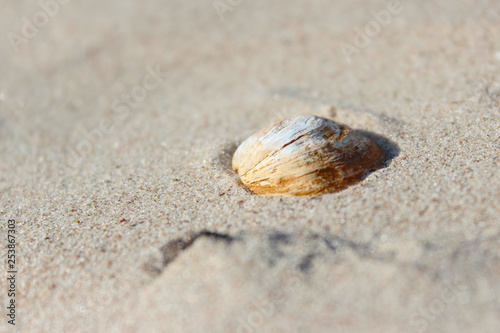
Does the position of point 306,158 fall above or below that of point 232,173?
above

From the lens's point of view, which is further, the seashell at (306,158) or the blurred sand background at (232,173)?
the seashell at (306,158)

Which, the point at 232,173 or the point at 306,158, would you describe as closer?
the point at 306,158

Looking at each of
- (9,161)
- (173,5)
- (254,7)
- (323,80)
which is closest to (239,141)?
(323,80)

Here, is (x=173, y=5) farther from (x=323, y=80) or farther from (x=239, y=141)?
(x=239, y=141)

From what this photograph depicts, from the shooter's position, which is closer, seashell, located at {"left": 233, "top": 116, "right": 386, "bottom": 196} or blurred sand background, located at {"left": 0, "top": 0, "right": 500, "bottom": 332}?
blurred sand background, located at {"left": 0, "top": 0, "right": 500, "bottom": 332}
